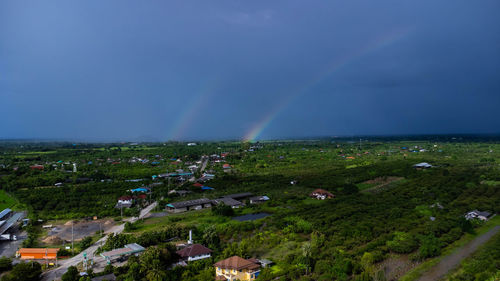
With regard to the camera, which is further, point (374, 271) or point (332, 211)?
point (332, 211)

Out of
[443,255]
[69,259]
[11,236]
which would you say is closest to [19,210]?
[11,236]

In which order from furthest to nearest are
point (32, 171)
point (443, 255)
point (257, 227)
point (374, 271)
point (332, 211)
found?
point (32, 171) → point (332, 211) → point (257, 227) → point (443, 255) → point (374, 271)

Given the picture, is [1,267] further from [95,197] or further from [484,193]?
[484,193]

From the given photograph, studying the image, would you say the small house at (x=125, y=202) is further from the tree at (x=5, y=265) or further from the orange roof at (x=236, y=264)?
the orange roof at (x=236, y=264)

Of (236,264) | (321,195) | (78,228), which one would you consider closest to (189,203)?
(78,228)

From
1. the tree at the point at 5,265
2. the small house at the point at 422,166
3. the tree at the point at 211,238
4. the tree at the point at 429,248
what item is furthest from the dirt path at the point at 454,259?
the small house at the point at 422,166

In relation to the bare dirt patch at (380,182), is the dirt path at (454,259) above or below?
below

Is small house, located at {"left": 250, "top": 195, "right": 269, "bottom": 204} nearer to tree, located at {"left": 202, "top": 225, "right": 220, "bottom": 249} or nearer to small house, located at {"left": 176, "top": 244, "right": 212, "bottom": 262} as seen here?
tree, located at {"left": 202, "top": 225, "right": 220, "bottom": 249}
